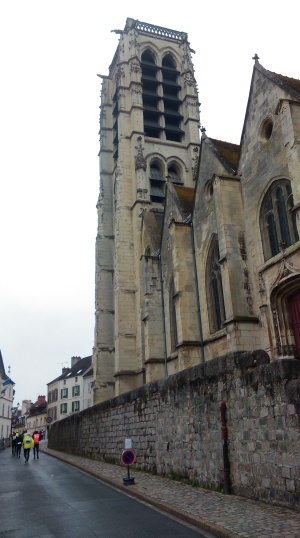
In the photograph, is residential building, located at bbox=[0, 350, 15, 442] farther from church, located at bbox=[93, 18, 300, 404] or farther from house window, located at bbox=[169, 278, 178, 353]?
house window, located at bbox=[169, 278, 178, 353]

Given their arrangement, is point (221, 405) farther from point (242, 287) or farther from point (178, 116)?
point (178, 116)

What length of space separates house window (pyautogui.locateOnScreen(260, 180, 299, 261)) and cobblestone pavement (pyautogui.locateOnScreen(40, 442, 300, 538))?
6.79 m

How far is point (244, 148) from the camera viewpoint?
14.5m

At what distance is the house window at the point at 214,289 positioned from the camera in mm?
15827

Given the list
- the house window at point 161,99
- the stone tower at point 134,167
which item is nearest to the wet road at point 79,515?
the stone tower at point 134,167

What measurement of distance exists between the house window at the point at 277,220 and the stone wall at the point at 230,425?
5.10 m

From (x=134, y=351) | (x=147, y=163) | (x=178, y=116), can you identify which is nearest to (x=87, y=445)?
(x=134, y=351)

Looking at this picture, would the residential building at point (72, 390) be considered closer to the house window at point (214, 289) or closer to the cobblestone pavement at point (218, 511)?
the house window at point (214, 289)

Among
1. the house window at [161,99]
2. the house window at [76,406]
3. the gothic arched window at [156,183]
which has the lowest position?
the house window at [76,406]

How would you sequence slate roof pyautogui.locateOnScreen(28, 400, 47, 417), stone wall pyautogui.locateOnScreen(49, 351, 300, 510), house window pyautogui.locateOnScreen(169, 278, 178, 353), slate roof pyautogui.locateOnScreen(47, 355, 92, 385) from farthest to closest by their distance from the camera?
1. slate roof pyautogui.locateOnScreen(28, 400, 47, 417)
2. slate roof pyautogui.locateOnScreen(47, 355, 92, 385)
3. house window pyautogui.locateOnScreen(169, 278, 178, 353)
4. stone wall pyautogui.locateOnScreen(49, 351, 300, 510)

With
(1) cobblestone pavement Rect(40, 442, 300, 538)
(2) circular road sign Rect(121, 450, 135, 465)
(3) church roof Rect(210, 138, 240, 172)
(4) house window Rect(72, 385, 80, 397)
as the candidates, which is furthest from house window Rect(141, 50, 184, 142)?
(4) house window Rect(72, 385, 80, 397)

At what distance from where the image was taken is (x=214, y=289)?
1634 centimetres

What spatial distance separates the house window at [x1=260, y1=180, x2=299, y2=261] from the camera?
12.0 meters

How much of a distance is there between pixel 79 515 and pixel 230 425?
272 cm
